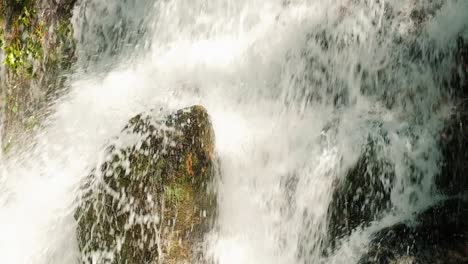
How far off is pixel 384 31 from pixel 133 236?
3455 mm

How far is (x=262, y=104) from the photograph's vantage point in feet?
21.2

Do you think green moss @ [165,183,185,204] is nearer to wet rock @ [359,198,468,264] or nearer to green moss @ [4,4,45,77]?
wet rock @ [359,198,468,264]

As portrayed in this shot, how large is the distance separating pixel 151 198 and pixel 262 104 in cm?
207

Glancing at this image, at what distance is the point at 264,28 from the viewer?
22.3ft

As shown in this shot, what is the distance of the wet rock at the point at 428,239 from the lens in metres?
4.14

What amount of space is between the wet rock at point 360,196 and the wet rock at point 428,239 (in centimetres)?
43

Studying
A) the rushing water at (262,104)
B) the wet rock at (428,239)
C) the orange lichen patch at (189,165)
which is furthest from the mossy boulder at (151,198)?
the wet rock at (428,239)

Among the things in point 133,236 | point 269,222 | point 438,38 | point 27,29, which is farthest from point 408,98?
point 27,29

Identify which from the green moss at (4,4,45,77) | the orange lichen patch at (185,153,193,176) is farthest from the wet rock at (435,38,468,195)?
the green moss at (4,4,45,77)

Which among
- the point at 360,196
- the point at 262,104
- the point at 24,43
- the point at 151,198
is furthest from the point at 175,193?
the point at 24,43

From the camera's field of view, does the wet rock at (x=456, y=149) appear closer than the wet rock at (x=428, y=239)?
No

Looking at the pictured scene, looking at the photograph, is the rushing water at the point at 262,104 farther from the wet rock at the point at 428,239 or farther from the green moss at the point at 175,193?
the green moss at the point at 175,193

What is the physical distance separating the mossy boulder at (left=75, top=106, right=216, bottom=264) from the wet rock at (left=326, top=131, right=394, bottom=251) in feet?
3.76

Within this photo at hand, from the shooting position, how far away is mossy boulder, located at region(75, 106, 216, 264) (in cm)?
486
